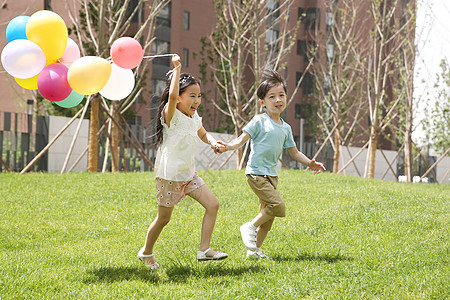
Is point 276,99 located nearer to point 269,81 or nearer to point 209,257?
point 269,81

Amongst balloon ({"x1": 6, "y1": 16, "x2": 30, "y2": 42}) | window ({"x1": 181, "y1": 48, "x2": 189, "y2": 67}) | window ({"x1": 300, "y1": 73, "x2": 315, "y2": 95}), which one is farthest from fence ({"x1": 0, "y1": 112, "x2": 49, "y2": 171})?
window ({"x1": 300, "y1": 73, "x2": 315, "y2": 95})

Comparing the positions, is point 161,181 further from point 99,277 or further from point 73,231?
point 73,231

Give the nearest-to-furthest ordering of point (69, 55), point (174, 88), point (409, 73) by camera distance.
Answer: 1. point (174, 88)
2. point (69, 55)
3. point (409, 73)

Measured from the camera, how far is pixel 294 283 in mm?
4156

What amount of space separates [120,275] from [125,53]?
210 cm

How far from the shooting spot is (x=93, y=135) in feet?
43.3

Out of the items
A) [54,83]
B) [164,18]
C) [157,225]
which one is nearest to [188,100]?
[157,225]

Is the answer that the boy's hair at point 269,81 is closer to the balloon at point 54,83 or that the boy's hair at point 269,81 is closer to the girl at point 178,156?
the girl at point 178,156

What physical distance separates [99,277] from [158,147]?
1285 mm

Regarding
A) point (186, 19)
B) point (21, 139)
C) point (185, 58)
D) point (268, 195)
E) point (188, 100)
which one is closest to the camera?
point (188, 100)

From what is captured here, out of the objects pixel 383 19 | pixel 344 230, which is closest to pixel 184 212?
pixel 344 230

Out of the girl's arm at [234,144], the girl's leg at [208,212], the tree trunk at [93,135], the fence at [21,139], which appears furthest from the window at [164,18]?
the girl's leg at [208,212]

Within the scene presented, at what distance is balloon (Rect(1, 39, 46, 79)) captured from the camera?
15.1ft

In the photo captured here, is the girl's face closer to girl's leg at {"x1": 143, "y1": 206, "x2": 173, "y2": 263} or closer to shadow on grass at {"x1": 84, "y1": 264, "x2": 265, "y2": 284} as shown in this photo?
girl's leg at {"x1": 143, "y1": 206, "x2": 173, "y2": 263}
